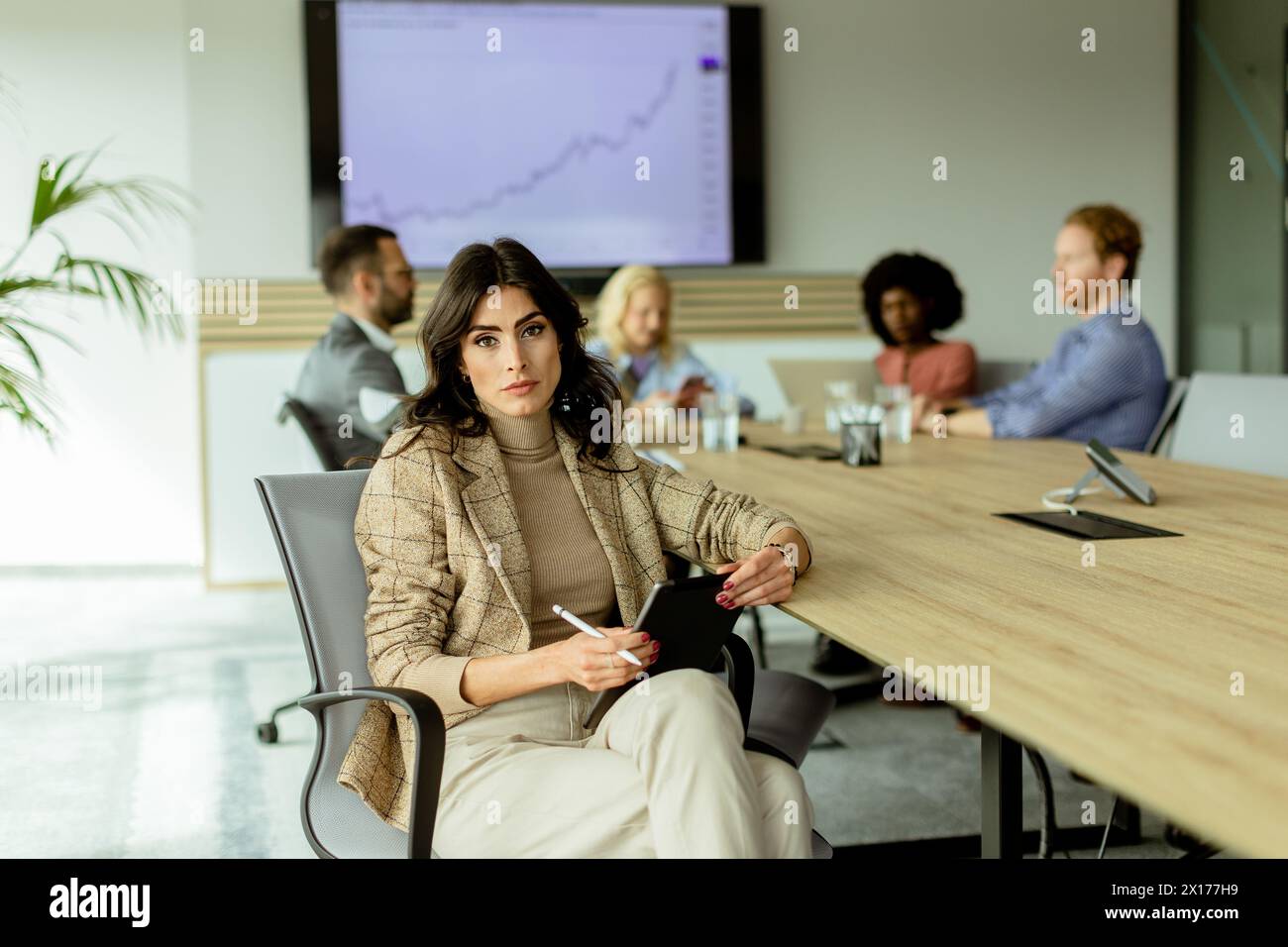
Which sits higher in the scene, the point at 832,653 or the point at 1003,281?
the point at 1003,281

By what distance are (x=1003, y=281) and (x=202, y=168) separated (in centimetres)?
390

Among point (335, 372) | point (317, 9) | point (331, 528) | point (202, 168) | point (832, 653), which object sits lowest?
point (832, 653)

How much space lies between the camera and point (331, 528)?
77.7 inches

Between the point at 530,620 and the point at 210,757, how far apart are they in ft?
6.31

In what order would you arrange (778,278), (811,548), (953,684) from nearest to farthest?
(953,684), (811,548), (778,278)

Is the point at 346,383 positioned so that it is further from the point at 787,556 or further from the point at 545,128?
the point at 545,128

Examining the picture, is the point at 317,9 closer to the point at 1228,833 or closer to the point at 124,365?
the point at 124,365

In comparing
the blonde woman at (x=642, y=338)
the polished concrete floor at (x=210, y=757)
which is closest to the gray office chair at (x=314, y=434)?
the polished concrete floor at (x=210, y=757)

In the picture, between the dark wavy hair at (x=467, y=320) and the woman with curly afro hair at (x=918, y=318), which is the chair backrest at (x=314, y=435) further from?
the woman with curly afro hair at (x=918, y=318)

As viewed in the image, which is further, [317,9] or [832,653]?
[317,9]

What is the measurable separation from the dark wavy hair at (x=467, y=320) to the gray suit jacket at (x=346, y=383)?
149cm

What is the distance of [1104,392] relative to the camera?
362cm

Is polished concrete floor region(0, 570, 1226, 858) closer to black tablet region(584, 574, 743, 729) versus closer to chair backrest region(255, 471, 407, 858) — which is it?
chair backrest region(255, 471, 407, 858)
